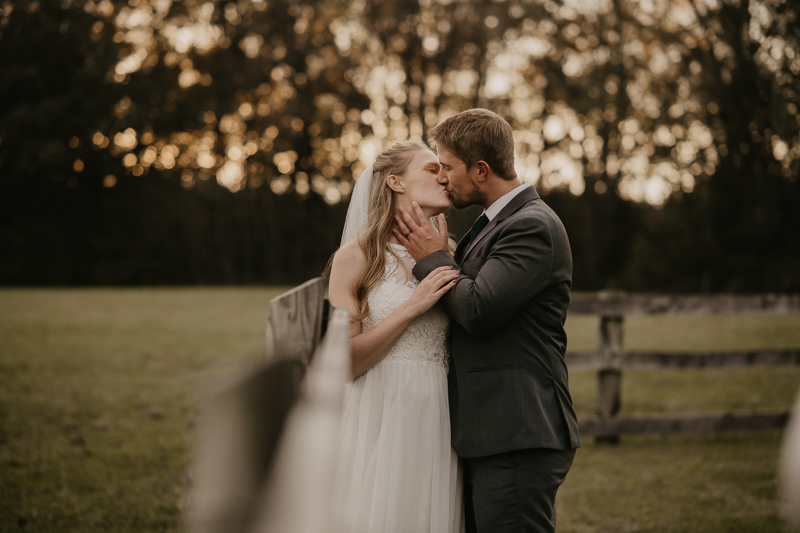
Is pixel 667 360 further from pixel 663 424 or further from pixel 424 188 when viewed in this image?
pixel 424 188

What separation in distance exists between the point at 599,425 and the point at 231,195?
77.6 ft

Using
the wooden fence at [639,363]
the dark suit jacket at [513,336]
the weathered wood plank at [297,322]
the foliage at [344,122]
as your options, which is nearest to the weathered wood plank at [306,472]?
the weathered wood plank at [297,322]

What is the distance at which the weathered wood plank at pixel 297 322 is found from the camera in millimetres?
1754

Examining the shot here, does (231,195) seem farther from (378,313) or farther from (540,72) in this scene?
(378,313)

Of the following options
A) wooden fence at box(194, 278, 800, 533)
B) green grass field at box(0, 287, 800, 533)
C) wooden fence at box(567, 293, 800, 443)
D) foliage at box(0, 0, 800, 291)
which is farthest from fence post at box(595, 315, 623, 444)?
foliage at box(0, 0, 800, 291)

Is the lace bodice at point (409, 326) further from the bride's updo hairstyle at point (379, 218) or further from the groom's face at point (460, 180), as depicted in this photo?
the groom's face at point (460, 180)

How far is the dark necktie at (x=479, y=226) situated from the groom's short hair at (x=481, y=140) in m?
0.19

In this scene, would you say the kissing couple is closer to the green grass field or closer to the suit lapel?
the suit lapel

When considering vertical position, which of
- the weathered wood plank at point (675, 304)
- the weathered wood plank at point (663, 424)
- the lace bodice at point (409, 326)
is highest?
the lace bodice at point (409, 326)

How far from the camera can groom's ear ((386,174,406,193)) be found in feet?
9.75

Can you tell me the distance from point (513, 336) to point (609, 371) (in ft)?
14.1

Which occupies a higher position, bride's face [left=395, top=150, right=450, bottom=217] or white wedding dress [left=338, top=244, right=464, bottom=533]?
bride's face [left=395, top=150, right=450, bottom=217]

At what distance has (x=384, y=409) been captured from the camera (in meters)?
2.76

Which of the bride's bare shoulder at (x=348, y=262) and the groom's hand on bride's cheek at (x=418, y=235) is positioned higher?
the groom's hand on bride's cheek at (x=418, y=235)
